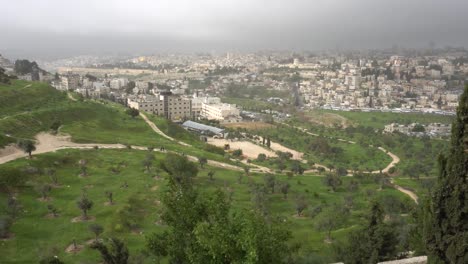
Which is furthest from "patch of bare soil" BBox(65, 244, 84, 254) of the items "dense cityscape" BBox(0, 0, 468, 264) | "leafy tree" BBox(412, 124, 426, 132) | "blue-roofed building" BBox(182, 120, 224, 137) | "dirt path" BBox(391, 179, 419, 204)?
"leafy tree" BBox(412, 124, 426, 132)

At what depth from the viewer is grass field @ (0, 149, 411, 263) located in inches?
923

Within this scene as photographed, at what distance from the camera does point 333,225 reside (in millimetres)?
26969

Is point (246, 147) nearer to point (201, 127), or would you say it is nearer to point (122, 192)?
point (201, 127)

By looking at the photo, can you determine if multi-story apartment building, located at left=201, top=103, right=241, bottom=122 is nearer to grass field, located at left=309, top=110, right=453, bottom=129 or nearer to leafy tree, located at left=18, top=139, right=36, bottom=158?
grass field, located at left=309, top=110, right=453, bottom=129

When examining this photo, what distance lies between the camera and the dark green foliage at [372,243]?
17.2 metres

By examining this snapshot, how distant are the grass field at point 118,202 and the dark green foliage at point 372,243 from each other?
228 inches

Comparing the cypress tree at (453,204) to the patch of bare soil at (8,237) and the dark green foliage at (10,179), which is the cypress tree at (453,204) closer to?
the patch of bare soil at (8,237)

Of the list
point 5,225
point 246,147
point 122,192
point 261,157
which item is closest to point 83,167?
point 122,192

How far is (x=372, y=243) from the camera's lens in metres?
17.3

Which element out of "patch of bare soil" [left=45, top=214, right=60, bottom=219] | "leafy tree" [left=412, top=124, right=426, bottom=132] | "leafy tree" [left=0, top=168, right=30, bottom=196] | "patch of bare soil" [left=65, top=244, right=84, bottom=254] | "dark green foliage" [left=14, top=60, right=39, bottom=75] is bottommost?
"leafy tree" [left=412, top=124, right=426, bottom=132]

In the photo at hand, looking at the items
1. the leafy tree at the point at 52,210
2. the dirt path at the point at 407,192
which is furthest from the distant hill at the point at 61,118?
the dirt path at the point at 407,192

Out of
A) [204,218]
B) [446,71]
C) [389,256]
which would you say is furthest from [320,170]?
[446,71]

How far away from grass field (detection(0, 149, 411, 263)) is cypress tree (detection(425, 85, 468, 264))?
424 inches

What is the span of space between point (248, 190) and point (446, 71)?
585ft
